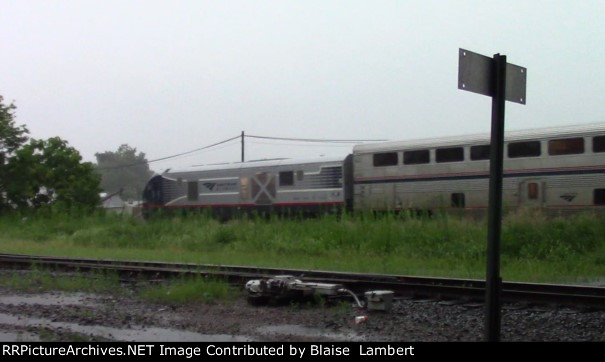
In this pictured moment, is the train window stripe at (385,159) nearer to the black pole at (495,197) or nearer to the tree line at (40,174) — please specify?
the tree line at (40,174)

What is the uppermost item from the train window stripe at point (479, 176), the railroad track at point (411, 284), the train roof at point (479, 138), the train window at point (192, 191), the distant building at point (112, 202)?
the train roof at point (479, 138)

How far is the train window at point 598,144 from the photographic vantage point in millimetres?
23156

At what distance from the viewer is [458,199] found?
26.2 meters

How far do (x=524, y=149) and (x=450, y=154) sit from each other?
2.74 m

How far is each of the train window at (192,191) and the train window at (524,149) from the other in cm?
1596

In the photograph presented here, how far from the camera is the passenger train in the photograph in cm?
2386

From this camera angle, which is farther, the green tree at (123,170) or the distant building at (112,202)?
the green tree at (123,170)

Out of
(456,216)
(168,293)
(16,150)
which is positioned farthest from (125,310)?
(16,150)

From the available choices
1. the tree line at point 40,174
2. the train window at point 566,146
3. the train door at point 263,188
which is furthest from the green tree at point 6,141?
the train window at point 566,146

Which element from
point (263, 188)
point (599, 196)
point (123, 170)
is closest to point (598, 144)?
point (599, 196)

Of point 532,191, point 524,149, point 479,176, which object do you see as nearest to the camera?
point 532,191

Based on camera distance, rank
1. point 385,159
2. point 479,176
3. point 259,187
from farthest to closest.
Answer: point 259,187 → point 385,159 → point 479,176

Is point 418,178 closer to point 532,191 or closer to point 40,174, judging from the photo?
point 532,191

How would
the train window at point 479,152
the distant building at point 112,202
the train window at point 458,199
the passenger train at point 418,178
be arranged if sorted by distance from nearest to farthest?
the passenger train at point 418,178, the train window at point 479,152, the train window at point 458,199, the distant building at point 112,202
